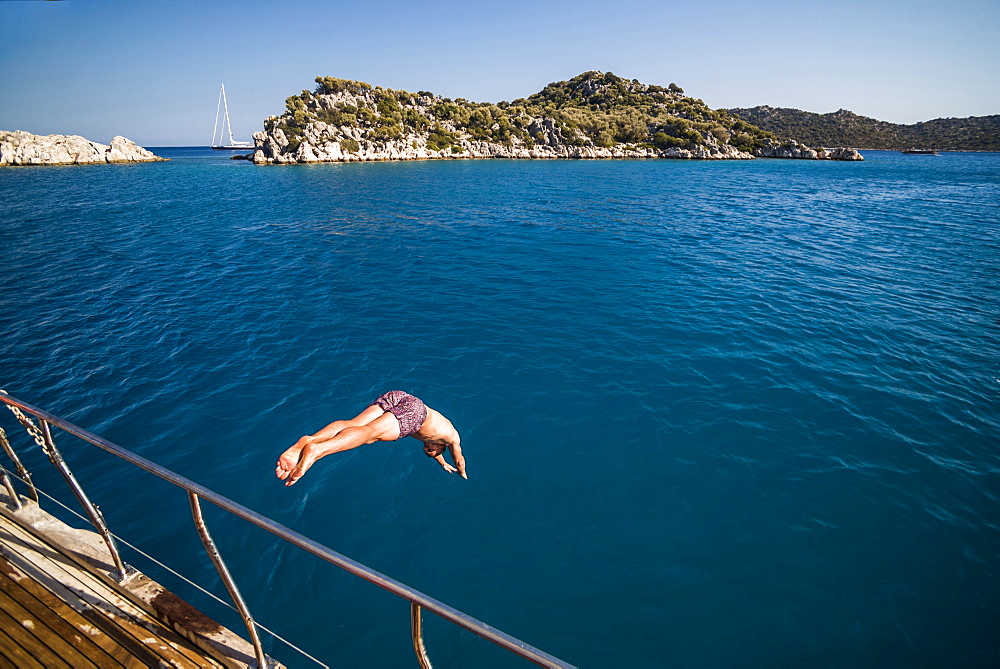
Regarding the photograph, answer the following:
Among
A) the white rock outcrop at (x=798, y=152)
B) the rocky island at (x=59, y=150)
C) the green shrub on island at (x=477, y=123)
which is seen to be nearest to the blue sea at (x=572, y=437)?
the green shrub on island at (x=477, y=123)

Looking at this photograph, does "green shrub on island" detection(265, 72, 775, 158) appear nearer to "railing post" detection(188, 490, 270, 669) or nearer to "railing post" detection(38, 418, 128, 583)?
"railing post" detection(38, 418, 128, 583)

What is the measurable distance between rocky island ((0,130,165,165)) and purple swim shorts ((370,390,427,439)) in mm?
132450

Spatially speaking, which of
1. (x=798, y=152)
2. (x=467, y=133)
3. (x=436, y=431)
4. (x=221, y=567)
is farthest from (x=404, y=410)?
(x=798, y=152)

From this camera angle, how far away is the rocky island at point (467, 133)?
97.8 metres

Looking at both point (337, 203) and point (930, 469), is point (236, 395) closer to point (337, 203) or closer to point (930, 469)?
point (930, 469)

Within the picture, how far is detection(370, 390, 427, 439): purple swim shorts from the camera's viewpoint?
5430 millimetres

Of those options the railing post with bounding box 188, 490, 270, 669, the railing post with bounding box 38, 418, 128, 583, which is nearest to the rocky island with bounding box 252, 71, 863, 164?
the railing post with bounding box 38, 418, 128, 583

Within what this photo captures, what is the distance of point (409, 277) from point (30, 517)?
16553mm

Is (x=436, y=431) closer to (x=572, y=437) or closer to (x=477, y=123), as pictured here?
(x=572, y=437)

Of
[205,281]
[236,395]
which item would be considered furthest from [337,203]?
[236,395]

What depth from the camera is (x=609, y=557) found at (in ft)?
23.9

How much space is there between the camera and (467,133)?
117 m

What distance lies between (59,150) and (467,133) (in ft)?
307

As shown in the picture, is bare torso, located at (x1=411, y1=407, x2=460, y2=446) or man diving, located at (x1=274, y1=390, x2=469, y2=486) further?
bare torso, located at (x1=411, y1=407, x2=460, y2=446)
